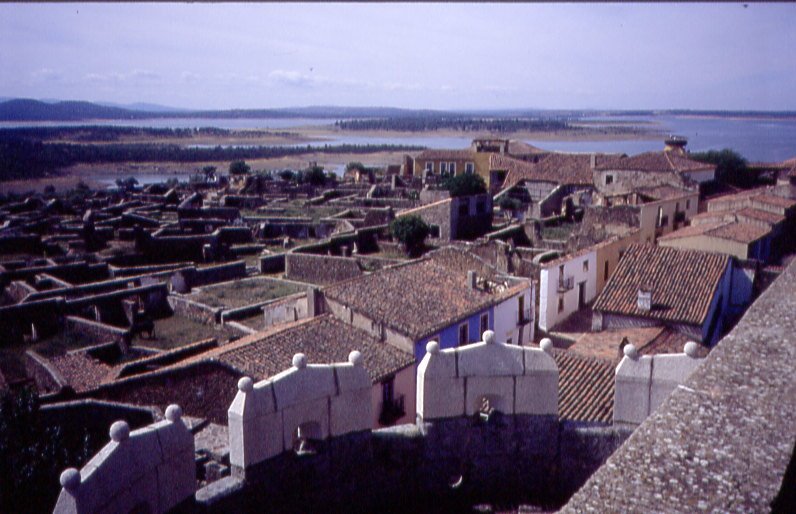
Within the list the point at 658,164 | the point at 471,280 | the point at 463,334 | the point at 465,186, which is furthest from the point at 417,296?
the point at 465,186

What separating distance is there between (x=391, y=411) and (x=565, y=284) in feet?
40.0

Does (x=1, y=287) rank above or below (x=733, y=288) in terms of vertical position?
below

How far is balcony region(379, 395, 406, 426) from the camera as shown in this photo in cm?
1617

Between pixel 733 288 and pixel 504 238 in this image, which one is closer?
pixel 733 288

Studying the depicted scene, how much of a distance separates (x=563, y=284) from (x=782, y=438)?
21.7 metres

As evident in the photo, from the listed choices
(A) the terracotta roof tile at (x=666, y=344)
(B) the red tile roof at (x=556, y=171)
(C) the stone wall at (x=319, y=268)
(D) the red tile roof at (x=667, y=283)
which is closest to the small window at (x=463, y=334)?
(D) the red tile roof at (x=667, y=283)

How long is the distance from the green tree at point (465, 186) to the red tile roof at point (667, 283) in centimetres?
2730

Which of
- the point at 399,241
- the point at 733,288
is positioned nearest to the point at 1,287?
the point at 399,241

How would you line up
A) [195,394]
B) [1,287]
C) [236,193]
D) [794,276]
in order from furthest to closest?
1. [236,193]
2. [1,287]
3. [195,394]
4. [794,276]

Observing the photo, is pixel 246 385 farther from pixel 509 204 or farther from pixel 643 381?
pixel 509 204

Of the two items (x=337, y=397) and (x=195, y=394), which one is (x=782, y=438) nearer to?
(x=337, y=397)

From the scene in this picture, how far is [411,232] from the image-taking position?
39.1 meters

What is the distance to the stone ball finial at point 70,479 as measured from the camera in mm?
5160

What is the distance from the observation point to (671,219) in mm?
35625
